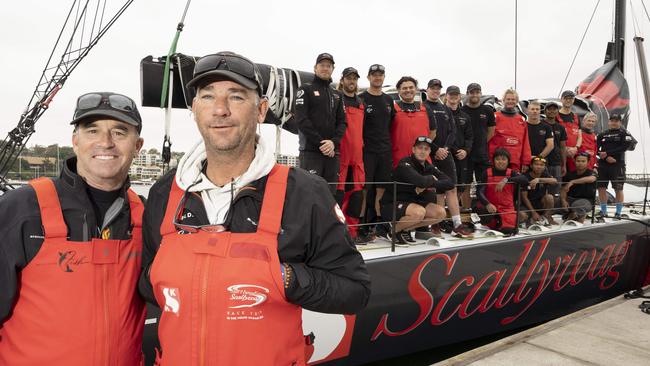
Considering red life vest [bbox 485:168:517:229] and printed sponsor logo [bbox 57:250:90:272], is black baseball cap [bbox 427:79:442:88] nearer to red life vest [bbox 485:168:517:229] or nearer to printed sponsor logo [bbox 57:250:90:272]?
red life vest [bbox 485:168:517:229]

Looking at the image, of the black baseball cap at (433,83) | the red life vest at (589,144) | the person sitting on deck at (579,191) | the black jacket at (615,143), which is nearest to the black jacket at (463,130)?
the black baseball cap at (433,83)

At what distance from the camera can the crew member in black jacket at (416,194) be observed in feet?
14.3

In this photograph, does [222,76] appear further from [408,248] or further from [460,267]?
[460,267]

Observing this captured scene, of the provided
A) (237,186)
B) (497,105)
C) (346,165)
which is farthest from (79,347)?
(497,105)

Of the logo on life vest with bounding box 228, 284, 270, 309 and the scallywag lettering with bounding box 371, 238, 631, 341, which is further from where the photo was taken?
the scallywag lettering with bounding box 371, 238, 631, 341

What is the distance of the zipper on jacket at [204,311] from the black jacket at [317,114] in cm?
298

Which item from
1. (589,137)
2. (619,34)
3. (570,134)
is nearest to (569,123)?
(570,134)

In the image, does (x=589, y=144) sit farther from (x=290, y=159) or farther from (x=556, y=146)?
(x=290, y=159)

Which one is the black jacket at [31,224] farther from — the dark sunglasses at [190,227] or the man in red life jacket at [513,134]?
the man in red life jacket at [513,134]

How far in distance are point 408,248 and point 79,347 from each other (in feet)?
10.1

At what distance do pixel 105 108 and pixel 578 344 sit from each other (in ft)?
13.3

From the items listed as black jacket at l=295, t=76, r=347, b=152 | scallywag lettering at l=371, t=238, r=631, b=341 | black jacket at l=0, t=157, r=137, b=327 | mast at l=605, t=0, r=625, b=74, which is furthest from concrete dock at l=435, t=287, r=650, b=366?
mast at l=605, t=0, r=625, b=74

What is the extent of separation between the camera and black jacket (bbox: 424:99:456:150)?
5336 mm

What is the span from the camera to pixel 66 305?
1.47m
